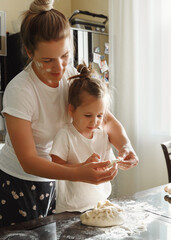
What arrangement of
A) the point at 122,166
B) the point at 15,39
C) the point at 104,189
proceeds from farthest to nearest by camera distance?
the point at 15,39, the point at 104,189, the point at 122,166

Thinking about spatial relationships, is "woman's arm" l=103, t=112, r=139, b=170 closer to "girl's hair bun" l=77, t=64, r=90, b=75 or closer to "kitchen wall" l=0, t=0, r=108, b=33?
"girl's hair bun" l=77, t=64, r=90, b=75

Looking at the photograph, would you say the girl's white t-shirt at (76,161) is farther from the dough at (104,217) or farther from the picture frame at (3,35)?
the picture frame at (3,35)

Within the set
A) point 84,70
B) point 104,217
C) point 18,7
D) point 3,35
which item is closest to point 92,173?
point 104,217

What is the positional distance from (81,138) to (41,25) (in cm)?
47

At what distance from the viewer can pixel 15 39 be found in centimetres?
308

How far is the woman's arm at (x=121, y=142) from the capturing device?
1258mm

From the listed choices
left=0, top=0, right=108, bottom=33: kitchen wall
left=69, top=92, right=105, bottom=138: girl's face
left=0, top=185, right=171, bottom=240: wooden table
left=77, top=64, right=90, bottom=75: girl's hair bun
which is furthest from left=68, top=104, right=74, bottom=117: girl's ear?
left=0, top=0, right=108, bottom=33: kitchen wall

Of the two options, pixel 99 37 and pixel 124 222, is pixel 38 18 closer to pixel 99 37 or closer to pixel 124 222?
pixel 124 222

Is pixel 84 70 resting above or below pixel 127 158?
above

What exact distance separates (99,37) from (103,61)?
233 mm

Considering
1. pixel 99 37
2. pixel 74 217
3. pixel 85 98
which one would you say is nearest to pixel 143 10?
pixel 99 37

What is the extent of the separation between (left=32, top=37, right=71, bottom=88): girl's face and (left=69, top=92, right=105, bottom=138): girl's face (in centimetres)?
17

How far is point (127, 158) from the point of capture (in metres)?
1.29

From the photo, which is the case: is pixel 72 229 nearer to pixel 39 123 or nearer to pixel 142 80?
pixel 39 123
